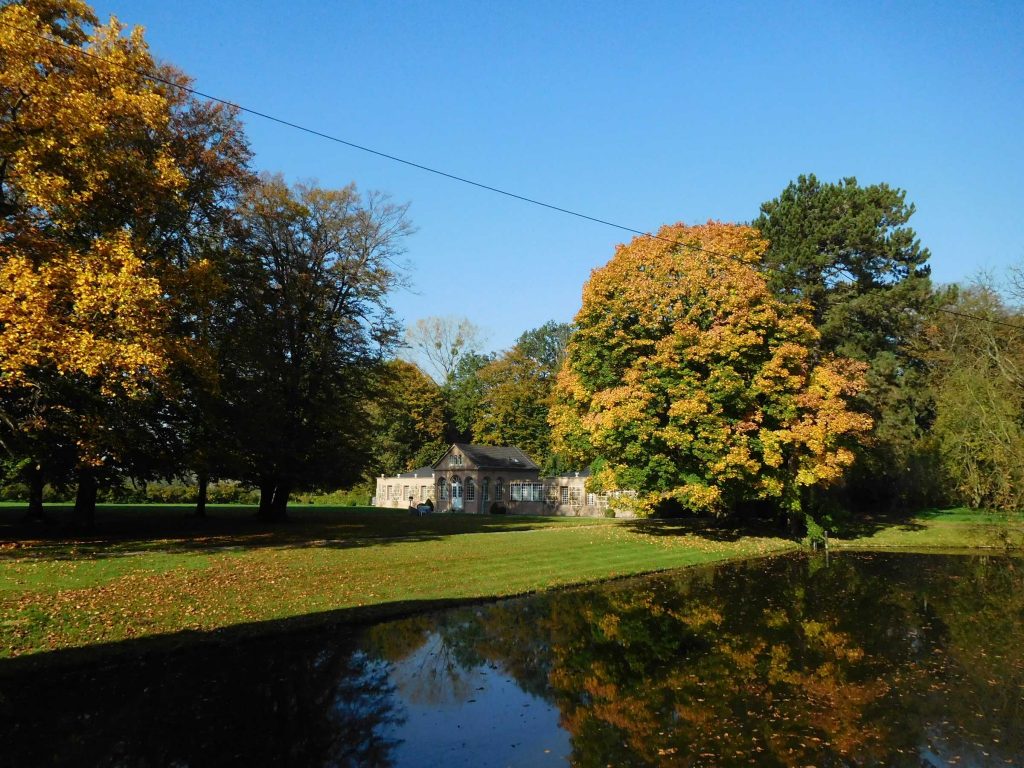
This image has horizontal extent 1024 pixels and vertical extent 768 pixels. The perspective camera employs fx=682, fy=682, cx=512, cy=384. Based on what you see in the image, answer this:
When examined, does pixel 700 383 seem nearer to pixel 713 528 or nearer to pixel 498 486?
pixel 713 528

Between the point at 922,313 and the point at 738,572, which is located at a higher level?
the point at 922,313

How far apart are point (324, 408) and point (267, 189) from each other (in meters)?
10.6

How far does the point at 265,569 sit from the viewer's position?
17.2 meters

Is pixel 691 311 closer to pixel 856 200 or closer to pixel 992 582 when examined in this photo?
pixel 992 582

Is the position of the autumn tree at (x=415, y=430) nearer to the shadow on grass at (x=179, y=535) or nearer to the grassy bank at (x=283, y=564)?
the shadow on grass at (x=179, y=535)

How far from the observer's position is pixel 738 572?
21.0 metres

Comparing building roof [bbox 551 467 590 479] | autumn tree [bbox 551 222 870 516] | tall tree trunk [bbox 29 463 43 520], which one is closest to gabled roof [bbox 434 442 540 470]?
building roof [bbox 551 467 590 479]

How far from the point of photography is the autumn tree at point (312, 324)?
30.9m

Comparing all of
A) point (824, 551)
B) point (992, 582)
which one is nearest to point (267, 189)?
point (824, 551)

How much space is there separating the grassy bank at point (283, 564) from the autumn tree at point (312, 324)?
331 cm

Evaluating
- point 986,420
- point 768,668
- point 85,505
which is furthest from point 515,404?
point 768,668

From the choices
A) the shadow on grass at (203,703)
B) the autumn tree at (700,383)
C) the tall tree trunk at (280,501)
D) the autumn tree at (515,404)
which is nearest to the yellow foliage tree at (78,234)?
the shadow on grass at (203,703)

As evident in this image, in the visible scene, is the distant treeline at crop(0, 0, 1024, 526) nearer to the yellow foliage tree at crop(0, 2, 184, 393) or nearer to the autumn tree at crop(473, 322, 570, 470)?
the yellow foliage tree at crop(0, 2, 184, 393)

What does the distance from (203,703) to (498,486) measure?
48353 millimetres
